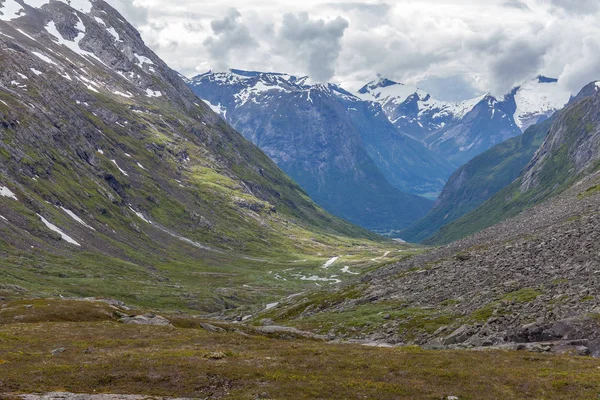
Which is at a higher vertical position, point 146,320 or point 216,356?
point 146,320

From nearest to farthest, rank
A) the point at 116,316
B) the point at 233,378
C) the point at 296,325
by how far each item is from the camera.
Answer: the point at 233,378
the point at 116,316
the point at 296,325

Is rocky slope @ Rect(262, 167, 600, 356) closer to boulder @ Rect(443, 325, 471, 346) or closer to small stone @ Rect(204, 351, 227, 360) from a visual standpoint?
boulder @ Rect(443, 325, 471, 346)

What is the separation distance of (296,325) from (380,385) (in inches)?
2011

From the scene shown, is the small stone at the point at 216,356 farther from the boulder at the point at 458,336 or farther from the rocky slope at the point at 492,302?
the boulder at the point at 458,336

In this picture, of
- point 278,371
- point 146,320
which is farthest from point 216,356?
point 146,320

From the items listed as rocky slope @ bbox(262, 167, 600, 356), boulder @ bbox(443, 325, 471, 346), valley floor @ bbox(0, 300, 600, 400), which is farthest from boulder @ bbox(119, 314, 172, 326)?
boulder @ bbox(443, 325, 471, 346)

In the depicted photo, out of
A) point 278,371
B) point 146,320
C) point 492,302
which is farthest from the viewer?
point 146,320

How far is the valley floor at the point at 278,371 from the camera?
3919 cm

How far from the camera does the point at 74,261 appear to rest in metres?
200

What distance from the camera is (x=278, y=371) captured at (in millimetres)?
45438

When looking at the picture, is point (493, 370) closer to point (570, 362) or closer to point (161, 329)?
point (570, 362)

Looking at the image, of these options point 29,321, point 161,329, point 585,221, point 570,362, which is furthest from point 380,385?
point 585,221

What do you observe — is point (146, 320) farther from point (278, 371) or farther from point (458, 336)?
point (458, 336)

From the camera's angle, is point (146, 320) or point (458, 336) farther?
point (146, 320)
